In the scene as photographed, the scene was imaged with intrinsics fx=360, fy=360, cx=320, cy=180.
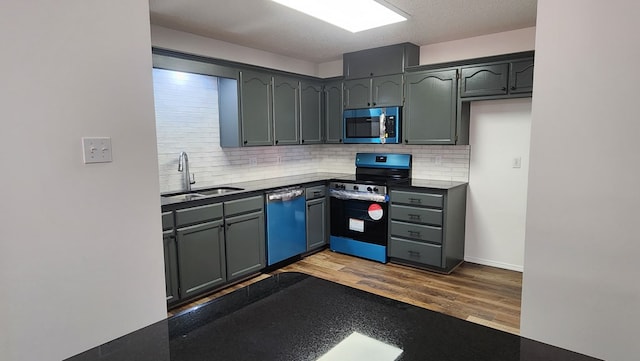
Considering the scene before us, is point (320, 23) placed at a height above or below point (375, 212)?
above

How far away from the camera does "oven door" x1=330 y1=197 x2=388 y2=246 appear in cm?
404

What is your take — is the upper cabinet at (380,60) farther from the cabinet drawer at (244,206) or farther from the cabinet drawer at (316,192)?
the cabinet drawer at (244,206)

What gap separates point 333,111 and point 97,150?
3.35m

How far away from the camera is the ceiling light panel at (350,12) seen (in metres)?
2.63

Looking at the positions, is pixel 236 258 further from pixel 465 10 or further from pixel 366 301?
pixel 465 10

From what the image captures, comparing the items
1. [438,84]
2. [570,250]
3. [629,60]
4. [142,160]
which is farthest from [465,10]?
[142,160]

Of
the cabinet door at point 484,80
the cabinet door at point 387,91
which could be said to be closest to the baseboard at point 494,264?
the cabinet door at point 484,80

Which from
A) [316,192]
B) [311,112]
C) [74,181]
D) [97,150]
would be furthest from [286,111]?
[74,181]

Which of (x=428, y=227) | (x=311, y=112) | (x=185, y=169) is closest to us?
(x=185, y=169)

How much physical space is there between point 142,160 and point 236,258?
1.83 m

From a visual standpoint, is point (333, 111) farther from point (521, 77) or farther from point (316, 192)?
point (521, 77)

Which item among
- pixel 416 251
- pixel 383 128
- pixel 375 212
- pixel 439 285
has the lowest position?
pixel 439 285

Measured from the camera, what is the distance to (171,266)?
2.91 meters

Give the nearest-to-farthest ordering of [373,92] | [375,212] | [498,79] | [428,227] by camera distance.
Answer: [498,79] → [428,227] → [375,212] → [373,92]
